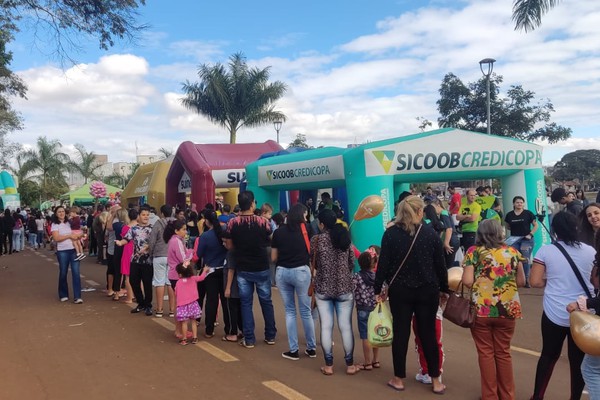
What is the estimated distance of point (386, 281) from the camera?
498cm

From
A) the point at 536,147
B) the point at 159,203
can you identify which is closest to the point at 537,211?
the point at 536,147

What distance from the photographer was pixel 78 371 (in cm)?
565

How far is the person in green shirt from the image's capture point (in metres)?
11.1

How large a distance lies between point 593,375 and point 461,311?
1.04m

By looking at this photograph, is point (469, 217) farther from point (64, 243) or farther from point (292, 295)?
point (64, 243)

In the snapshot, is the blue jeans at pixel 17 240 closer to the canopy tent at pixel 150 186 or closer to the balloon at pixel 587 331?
the canopy tent at pixel 150 186

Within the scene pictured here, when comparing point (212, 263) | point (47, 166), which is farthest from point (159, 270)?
point (47, 166)

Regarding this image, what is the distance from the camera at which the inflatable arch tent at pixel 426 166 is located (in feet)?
35.3

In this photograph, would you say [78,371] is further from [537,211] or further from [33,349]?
[537,211]

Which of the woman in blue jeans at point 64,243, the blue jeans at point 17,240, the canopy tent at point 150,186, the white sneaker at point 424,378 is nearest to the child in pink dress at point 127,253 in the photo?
the woman in blue jeans at point 64,243

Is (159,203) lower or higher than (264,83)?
lower

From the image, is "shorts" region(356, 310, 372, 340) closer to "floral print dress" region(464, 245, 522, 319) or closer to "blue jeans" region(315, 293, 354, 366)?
"blue jeans" region(315, 293, 354, 366)

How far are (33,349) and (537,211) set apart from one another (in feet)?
31.7

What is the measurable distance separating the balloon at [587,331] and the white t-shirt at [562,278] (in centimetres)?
50
